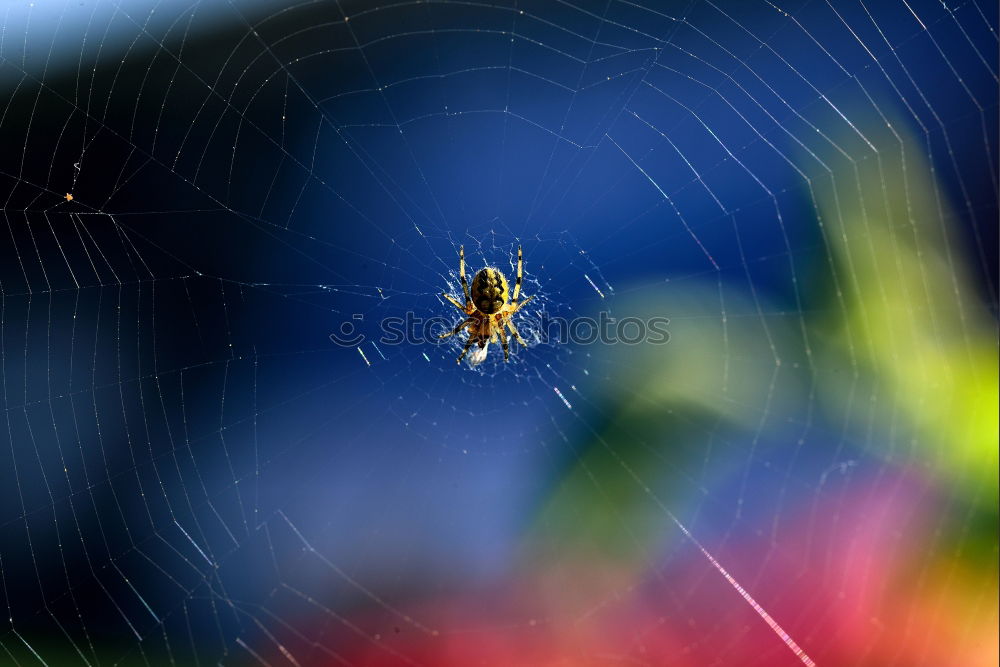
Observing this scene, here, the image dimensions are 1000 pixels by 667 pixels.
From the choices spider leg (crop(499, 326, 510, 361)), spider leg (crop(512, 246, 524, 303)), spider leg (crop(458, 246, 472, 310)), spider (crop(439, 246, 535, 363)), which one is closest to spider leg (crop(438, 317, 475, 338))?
spider (crop(439, 246, 535, 363))

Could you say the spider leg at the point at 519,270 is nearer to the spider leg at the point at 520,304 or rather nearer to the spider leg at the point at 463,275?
the spider leg at the point at 520,304

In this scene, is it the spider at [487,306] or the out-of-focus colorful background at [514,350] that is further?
the spider at [487,306]

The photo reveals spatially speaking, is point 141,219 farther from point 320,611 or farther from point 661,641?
point 661,641

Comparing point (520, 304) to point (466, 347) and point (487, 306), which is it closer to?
point (487, 306)

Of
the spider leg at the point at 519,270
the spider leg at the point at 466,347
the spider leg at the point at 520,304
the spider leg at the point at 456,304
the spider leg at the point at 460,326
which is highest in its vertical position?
the spider leg at the point at 519,270

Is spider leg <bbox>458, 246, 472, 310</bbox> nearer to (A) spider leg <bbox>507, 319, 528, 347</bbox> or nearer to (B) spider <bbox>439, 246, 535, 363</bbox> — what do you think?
(B) spider <bbox>439, 246, 535, 363</bbox>

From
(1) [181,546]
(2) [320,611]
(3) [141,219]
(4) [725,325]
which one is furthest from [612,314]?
(3) [141,219]

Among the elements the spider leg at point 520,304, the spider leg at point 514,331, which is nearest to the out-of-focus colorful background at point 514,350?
the spider leg at point 520,304
